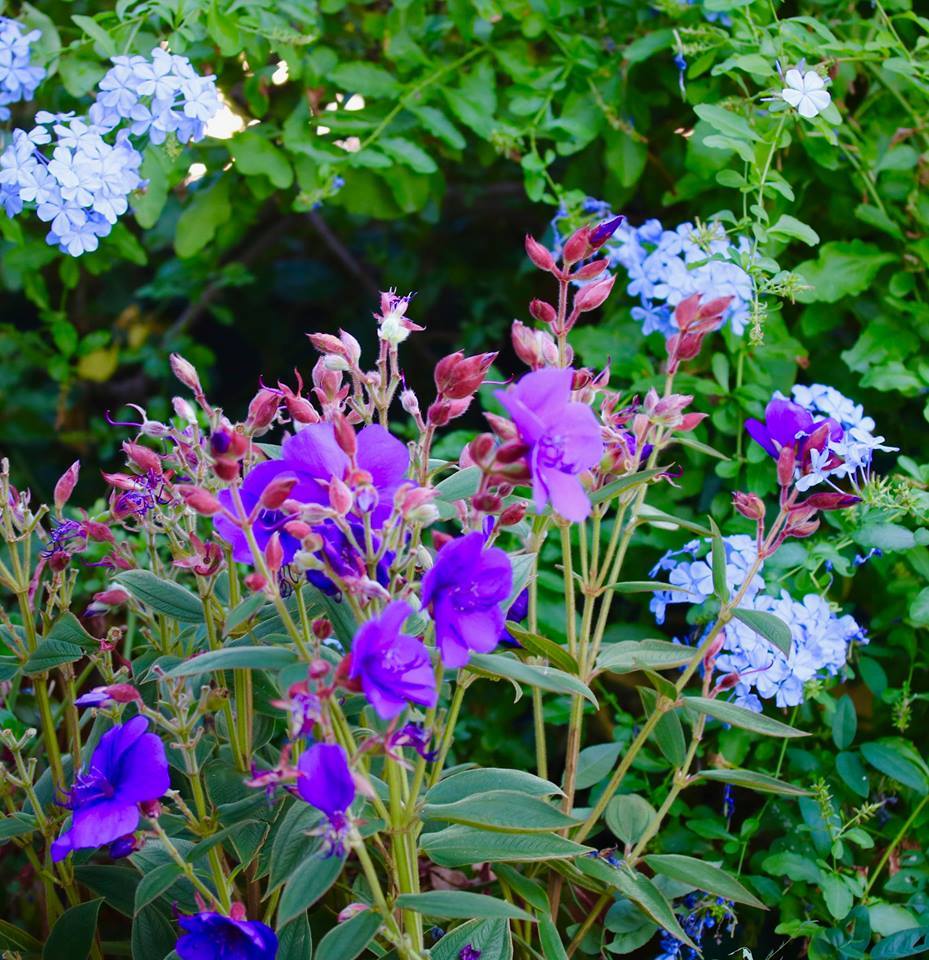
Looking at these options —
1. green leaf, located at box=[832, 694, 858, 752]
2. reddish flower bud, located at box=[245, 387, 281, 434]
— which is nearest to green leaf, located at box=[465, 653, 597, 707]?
reddish flower bud, located at box=[245, 387, 281, 434]

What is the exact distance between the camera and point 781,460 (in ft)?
2.87

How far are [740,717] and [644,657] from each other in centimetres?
9

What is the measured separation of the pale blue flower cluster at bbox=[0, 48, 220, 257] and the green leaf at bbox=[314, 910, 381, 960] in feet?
2.43

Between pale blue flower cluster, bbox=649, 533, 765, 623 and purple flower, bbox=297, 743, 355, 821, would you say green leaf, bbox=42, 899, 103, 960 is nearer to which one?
purple flower, bbox=297, 743, 355, 821

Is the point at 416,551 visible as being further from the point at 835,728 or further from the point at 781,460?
the point at 835,728

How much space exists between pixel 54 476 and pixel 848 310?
1617mm

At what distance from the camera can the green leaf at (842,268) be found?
1.35 meters

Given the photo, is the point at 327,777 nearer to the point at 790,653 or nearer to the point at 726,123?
the point at 790,653

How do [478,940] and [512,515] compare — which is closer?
[512,515]

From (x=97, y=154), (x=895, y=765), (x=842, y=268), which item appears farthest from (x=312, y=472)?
(x=842, y=268)

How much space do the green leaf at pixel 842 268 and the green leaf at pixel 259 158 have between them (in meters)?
0.70

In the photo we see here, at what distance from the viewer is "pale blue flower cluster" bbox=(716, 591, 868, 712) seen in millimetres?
1047

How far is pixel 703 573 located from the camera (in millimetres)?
Answer: 1099

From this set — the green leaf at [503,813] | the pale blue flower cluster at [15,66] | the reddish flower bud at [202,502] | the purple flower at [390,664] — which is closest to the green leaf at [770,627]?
the green leaf at [503,813]
